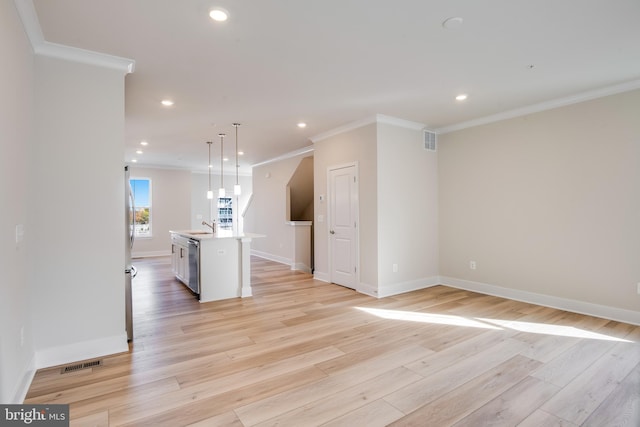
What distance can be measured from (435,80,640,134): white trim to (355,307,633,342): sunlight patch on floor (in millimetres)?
2780

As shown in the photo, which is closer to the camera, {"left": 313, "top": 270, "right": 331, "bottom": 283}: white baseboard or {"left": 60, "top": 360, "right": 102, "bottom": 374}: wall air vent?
{"left": 60, "top": 360, "right": 102, "bottom": 374}: wall air vent

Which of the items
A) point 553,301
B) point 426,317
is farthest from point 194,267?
point 553,301

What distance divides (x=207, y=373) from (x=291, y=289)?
2.84 m

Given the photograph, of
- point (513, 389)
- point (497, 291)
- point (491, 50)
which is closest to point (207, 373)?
point (513, 389)

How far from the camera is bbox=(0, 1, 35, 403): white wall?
6.28 ft

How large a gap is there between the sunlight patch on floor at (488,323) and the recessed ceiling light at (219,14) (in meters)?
3.50

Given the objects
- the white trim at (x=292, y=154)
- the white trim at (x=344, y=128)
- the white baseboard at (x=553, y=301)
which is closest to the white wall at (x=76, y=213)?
the white trim at (x=344, y=128)

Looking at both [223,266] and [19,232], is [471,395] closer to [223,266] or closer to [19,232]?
[19,232]

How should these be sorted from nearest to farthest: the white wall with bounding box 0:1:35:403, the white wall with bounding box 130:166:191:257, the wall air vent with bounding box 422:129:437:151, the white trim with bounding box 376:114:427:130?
the white wall with bounding box 0:1:35:403 < the white trim with bounding box 376:114:427:130 < the wall air vent with bounding box 422:129:437:151 < the white wall with bounding box 130:166:191:257

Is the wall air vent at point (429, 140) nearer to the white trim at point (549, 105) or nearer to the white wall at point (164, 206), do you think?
the white trim at point (549, 105)

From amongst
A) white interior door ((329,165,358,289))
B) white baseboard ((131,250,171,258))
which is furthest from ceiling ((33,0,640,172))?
white baseboard ((131,250,171,258))

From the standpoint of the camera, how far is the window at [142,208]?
9211 millimetres

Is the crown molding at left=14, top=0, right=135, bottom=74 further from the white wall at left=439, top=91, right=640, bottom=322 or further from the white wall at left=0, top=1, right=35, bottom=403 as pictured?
the white wall at left=439, top=91, right=640, bottom=322

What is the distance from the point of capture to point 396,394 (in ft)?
7.38
